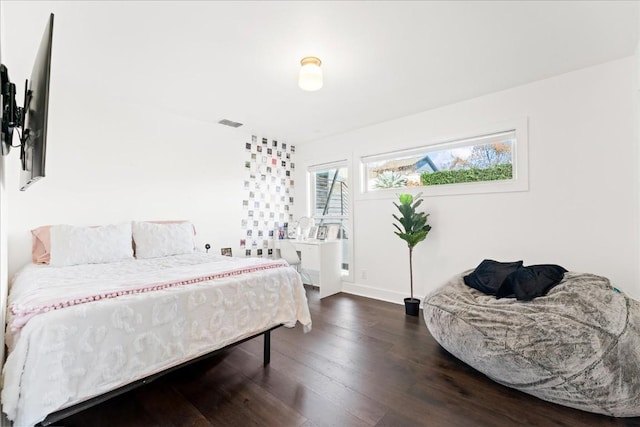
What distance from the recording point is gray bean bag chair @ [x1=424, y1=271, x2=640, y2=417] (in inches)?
57.7

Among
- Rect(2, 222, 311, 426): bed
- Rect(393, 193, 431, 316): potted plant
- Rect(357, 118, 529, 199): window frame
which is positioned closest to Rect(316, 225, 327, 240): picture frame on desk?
Rect(357, 118, 529, 199): window frame

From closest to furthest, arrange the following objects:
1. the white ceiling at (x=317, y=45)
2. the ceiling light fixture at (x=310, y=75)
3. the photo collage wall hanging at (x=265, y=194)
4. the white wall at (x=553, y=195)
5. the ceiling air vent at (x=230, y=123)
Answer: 1. the white ceiling at (x=317, y=45)
2. the ceiling light fixture at (x=310, y=75)
3. the white wall at (x=553, y=195)
4. the ceiling air vent at (x=230, y=123)
5. the photo collage wall hanging at (x=265, y=194)

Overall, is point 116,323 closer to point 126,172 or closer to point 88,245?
point 88,245

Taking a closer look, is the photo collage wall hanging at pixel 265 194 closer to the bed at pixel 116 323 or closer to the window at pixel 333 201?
the window at pixel 333 201

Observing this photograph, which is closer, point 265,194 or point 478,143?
point 478,143

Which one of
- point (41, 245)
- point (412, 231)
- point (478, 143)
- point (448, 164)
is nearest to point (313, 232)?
point (412, 231)

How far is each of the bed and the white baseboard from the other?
184cm

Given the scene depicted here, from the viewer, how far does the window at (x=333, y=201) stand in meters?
4.29

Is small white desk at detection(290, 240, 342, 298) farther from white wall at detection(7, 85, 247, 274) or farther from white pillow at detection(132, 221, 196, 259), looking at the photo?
white pillow at detection(132, 221, 196, 259)

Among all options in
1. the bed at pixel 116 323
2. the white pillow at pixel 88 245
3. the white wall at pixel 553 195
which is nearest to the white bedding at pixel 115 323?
the bed at pixel 116 323

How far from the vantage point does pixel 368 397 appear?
65.7 inches

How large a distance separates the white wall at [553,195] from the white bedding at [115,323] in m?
2.09

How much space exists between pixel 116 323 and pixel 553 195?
347cm

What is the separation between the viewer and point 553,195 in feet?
8.41
